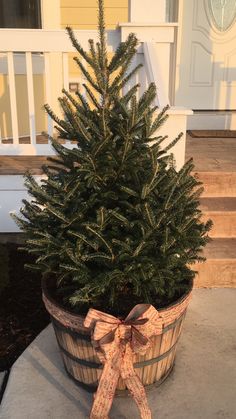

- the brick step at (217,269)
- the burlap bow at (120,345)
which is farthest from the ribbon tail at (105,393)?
the brick step at (217,269)

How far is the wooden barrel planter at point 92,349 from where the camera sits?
81.3 inches

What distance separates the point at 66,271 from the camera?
2.14 meters

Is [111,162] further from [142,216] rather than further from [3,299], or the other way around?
[3,299]

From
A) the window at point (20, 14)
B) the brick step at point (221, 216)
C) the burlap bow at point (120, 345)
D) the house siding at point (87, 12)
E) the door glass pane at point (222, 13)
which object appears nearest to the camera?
the burlap bow at point (120, 345)

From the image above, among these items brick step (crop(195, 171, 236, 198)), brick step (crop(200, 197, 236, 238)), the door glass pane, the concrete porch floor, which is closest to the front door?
the door glass pane

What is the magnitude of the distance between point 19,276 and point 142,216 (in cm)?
166

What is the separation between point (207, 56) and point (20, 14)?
243 centimetres

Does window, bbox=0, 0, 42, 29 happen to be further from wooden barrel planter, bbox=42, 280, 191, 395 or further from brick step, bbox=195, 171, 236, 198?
wooden barrel planter, bbox=42, 280, 191, 395

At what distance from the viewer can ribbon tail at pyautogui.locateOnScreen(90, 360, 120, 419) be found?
199 centimetres

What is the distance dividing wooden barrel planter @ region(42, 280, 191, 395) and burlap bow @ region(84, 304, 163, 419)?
9 centimetres

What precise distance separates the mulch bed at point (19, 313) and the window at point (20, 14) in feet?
10.4

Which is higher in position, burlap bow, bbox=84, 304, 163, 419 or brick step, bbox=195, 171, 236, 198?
brick step, bbox=195, 171, 236, 198

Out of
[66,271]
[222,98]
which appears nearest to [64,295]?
[66,271]

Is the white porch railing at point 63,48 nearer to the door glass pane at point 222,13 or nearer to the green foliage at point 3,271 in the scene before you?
the green foliage at point 3,271
